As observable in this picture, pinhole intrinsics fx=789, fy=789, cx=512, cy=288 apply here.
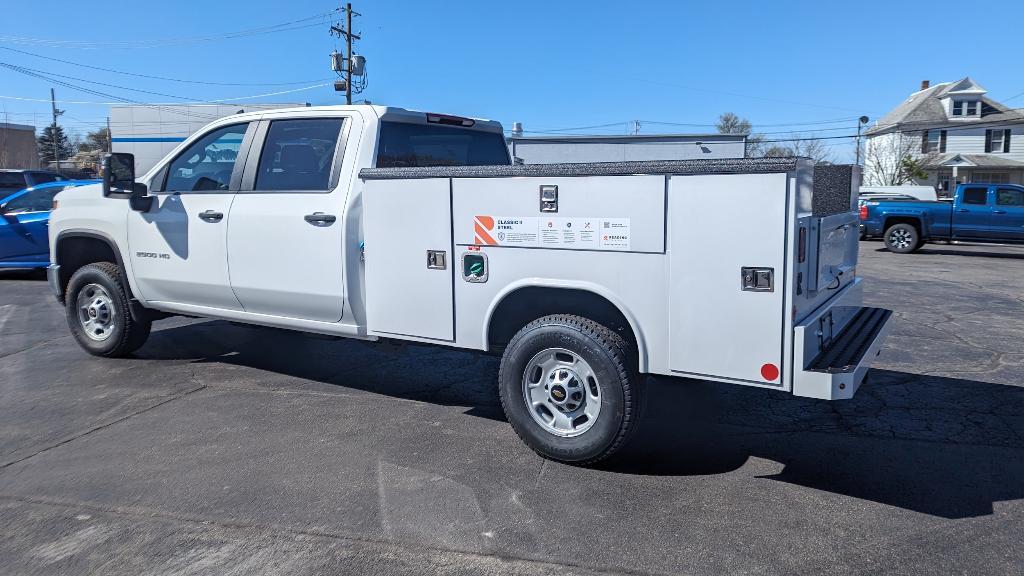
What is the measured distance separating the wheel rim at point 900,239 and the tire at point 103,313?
18.4 m

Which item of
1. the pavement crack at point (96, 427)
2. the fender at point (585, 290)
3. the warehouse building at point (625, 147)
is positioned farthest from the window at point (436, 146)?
the warehouse building at point (625, 147)

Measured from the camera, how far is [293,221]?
18.4 feet

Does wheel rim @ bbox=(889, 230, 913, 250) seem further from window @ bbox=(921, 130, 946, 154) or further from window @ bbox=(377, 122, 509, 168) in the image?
window @ bbox=(921, 130, 946, 154)

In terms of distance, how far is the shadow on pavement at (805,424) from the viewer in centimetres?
443

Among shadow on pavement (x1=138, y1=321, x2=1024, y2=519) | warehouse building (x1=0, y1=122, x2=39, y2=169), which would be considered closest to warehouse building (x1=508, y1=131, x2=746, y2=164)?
shadow on pavement (x1=138, y1=321, x2=1024, y2=519)

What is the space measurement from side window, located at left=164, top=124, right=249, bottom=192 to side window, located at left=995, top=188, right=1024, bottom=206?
19212mm

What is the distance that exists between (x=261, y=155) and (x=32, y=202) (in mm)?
9562

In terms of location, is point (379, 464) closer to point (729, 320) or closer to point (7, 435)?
point (729, 320)

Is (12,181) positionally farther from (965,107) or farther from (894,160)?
(894,160)

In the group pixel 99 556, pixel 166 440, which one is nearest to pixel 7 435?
pixel 166 440

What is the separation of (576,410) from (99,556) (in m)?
2.53

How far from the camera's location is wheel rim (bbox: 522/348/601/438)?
4516 mm

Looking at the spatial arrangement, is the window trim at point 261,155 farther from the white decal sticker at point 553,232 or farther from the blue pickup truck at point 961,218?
the blue pickup truck at point 961,218

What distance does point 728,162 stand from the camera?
385 centimetres
